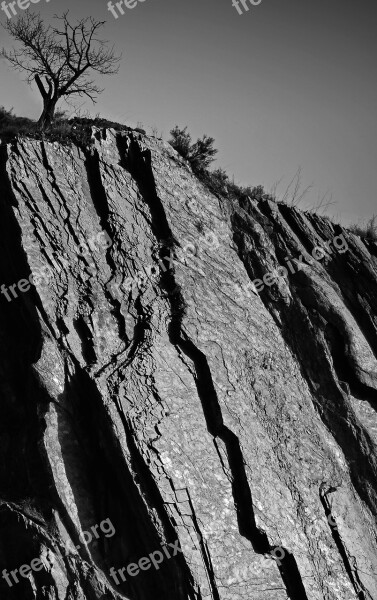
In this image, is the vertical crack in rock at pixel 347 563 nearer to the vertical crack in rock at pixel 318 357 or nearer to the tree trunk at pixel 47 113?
the vertical crack in rock at pixel 318 357

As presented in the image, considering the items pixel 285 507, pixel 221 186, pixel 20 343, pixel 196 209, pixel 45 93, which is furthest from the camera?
pixel 45 93

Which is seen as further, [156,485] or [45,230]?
[45,230]

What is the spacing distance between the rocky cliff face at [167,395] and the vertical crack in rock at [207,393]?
0.03 m

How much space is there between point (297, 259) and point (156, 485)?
8.03 m

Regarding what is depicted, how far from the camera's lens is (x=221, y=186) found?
17141mm

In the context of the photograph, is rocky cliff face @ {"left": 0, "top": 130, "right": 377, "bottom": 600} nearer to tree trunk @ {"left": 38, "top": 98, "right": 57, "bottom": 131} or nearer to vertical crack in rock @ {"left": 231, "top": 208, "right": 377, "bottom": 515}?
vertical crack in rock @ {"left": 231, "top": 208, "right": 377, "bottom": 515}

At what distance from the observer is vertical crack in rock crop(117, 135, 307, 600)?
34.0 ft

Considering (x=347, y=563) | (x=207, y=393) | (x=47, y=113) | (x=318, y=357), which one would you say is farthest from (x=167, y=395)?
(x=47, y=113)

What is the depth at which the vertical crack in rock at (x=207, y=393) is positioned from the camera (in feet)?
34.0

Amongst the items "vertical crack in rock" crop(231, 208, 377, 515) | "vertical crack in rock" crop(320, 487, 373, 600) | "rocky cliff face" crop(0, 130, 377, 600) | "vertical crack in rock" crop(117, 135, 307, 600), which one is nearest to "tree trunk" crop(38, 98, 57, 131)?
"rocky cliff face" crop(0, 130, 377, 600)

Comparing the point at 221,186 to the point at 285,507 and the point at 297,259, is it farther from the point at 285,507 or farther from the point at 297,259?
the point at 285,507

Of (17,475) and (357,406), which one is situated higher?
(17,475)

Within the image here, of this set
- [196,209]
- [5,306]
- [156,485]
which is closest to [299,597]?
[156,485]

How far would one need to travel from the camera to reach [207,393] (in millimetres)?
11828
